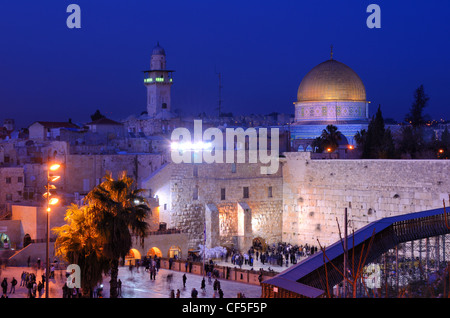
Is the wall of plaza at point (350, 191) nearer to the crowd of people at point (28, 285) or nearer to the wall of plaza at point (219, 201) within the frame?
the wall of plaza at point (219, 201)

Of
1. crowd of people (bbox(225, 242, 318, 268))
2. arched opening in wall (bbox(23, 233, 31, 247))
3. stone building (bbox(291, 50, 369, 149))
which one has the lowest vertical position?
crowd of people (bbox(225, 242, 318, 268))

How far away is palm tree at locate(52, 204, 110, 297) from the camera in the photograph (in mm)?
16266

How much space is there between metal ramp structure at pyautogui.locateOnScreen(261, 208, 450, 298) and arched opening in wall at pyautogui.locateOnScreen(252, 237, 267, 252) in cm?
1481

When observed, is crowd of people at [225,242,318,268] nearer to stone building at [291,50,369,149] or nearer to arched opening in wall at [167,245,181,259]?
arched opening in wall at [167,245,181,259]

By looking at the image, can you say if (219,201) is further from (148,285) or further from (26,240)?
(148,285)

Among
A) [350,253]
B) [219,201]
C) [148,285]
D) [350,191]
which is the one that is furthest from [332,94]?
[350,253]

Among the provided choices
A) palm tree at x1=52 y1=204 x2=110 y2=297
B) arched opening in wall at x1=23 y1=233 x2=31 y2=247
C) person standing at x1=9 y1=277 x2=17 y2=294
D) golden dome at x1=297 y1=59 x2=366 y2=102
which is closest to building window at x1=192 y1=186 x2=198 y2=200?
arched opening in wall at x1=23 y1=233 x2=31 y2=247

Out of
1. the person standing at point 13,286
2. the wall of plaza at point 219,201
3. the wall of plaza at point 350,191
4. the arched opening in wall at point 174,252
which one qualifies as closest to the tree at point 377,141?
the wall of plaza at point 350,191

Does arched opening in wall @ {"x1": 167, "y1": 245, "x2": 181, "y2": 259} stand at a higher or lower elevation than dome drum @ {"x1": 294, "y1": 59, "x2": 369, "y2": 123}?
lower

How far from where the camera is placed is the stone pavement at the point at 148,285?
19.0 metres

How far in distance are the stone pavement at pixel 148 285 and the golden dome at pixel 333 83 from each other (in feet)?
85.3


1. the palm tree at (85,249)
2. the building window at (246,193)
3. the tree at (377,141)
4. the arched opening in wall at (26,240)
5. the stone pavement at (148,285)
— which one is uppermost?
the tree at (377,141)

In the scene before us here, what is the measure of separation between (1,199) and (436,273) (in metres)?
23.3

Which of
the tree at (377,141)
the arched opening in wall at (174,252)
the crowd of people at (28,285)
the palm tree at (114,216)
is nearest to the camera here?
the palm tree at (114,216)
